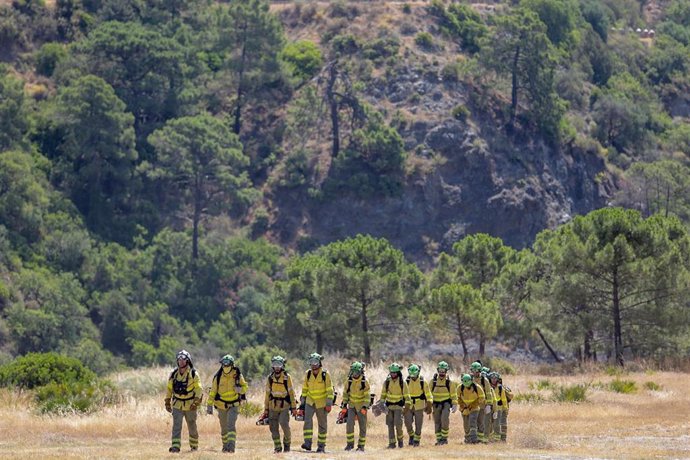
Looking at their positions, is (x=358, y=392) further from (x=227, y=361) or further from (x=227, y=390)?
(x=227, y=361)

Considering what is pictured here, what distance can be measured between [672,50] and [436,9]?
24.0 meters

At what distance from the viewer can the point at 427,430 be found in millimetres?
44031

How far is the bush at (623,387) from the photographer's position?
177 ft

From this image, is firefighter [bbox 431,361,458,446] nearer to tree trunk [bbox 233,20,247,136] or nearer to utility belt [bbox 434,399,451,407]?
utility belt [bbox 434,399,451,407]

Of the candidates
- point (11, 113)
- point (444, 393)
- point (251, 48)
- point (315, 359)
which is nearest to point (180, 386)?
point (315, 359)

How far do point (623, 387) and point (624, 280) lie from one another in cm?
1244

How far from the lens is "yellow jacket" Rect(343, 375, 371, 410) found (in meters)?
37.1

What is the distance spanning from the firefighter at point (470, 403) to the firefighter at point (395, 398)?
5.35ft

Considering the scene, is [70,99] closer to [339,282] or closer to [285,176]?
[285,176]

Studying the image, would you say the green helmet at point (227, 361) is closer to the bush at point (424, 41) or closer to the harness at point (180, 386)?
the harness at point (180, 386)

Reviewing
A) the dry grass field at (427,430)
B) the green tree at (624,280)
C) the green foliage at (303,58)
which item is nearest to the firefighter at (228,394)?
the dry grass field at (427,430)

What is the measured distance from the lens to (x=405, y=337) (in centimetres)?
7431

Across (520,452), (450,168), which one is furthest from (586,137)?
(520,452)

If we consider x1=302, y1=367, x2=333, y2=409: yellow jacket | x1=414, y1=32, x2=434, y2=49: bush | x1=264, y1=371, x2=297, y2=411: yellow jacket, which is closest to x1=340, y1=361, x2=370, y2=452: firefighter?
x1=302, y1=367, x2=333, y2=409: yellow jacket
